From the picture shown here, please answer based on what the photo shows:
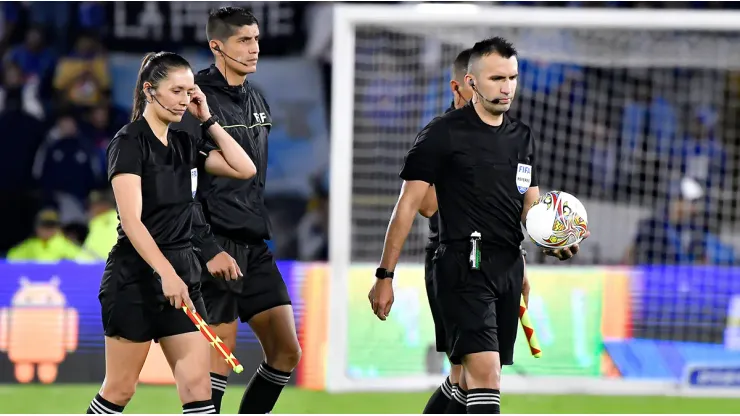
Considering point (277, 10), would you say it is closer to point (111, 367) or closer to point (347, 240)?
point (347, 240)

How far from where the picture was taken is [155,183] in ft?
16.5

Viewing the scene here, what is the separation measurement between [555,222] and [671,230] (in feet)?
15.8

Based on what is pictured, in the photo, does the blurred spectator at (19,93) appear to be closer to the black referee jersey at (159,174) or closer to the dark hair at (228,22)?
the dark hair at (228,22)

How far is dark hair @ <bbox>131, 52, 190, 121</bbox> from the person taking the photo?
507 centimetres

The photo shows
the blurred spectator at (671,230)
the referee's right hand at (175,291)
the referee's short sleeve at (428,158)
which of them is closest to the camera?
the referee's right hand at (175,291)

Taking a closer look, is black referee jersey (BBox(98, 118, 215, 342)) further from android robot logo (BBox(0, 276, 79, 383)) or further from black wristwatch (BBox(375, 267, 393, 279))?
android robot logo (BBox(0, 276, 79, 383))

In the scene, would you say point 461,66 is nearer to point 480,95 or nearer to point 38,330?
point 480,95

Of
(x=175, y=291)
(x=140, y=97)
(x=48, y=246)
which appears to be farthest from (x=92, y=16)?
(x=175, y=291)

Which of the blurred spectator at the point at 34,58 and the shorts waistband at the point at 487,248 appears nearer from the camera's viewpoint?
the shorts waistband at the point at 487,248

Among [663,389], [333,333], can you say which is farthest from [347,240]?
[663,389]

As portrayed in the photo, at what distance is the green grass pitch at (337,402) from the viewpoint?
830 centimetres

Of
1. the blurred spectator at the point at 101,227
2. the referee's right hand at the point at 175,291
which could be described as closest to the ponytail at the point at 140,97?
the referee's right hand at the point at 175,291

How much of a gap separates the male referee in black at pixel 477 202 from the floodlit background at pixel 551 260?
9.33 ft

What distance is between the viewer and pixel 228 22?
593 centimetres
